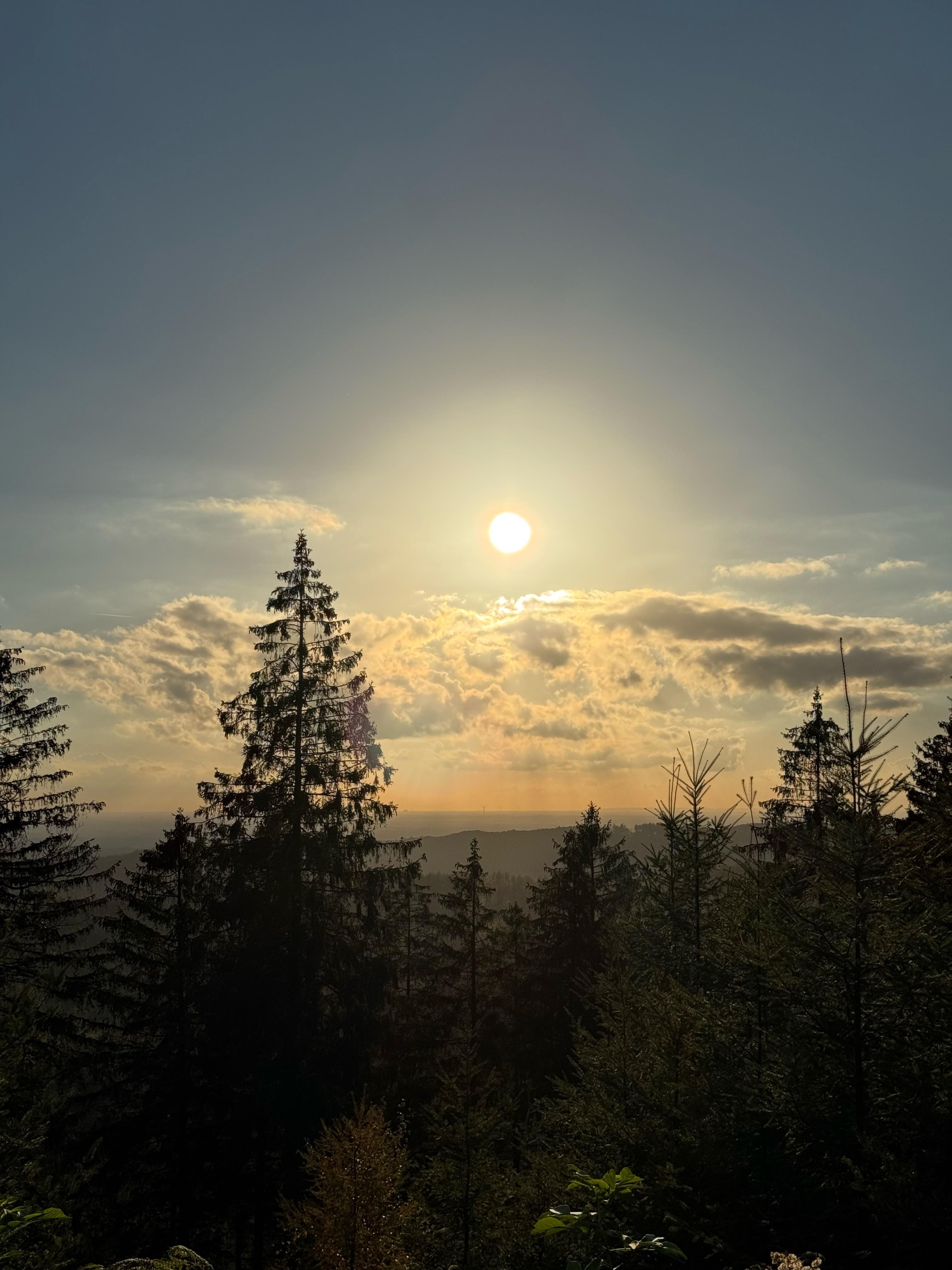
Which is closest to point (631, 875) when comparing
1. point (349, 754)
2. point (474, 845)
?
point (474, 845)

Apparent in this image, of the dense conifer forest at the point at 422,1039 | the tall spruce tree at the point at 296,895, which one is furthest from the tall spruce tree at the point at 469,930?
the tall spruce tree at the point at 296,895

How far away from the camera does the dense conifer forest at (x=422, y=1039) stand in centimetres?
889

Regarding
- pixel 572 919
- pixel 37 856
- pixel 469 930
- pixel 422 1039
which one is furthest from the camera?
pixel 469 930

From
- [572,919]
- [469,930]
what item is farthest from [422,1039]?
[572,919]

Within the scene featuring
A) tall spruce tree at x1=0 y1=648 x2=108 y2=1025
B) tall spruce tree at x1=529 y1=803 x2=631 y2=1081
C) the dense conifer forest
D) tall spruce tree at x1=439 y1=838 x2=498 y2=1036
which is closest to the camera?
the dense conifer forest

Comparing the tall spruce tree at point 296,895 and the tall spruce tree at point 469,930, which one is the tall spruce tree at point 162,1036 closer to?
the tall spruce tree at point 296,895

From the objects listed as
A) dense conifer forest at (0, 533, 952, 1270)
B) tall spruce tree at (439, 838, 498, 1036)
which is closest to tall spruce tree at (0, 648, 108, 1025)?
dense conifer forest at (0, 533, 952, 1270)

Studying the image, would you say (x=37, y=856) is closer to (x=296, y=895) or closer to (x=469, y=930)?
(x=296, y=895)

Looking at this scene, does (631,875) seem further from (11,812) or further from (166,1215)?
(11,812)

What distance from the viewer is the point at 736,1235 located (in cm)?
869

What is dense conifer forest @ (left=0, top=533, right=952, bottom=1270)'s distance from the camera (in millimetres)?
8891

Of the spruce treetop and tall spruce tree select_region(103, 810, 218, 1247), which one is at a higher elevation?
the spruce treetop

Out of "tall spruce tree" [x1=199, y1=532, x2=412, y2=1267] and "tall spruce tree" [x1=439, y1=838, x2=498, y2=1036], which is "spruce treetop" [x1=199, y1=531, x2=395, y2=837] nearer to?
"tall spruce tree" [x1=199, y1=532, x2=412, y2=1267]

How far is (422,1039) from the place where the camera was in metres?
29.3
